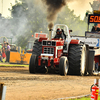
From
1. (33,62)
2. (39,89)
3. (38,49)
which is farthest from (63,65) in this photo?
(39,89)

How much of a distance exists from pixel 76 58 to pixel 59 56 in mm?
821

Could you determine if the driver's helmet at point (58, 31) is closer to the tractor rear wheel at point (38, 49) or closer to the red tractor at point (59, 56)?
the red tractor at point (59, 56)

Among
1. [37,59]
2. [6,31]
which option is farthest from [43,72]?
[6,31]

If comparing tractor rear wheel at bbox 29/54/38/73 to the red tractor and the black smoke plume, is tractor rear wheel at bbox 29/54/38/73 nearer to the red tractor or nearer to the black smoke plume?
the red tractor

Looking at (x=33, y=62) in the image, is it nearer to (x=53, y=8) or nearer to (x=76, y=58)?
(x=76, y=58)

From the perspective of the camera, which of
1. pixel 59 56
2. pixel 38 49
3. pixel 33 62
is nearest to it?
pixel 33 62

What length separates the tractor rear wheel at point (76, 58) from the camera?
1530 centimetres

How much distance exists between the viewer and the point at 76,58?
15320 millimetres

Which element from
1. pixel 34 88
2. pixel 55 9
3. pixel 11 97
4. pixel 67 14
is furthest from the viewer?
pixel 67 14

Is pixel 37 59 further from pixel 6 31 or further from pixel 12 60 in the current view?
pixel 6 31

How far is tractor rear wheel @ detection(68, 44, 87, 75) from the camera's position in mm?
15305

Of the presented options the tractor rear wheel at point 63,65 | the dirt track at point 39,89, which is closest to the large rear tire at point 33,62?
the tractor rear wheel at point 63,65

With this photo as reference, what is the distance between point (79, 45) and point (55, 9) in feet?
15.1

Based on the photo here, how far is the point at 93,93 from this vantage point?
782cm
